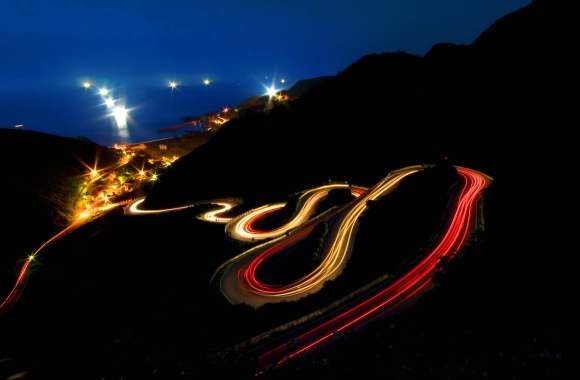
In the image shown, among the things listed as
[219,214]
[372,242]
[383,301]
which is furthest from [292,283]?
[219,214]

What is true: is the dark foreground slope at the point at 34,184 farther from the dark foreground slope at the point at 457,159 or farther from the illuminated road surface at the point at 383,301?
the illuminated road surface at the point at 383,301

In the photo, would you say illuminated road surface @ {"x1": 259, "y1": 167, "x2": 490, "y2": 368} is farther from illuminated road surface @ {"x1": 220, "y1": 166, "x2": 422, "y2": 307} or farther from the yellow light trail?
the yellow light trail

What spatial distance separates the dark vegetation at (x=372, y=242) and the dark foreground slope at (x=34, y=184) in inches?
74.8

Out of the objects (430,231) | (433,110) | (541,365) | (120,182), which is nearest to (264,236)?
(430,231)

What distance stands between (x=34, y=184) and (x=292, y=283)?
99185 millimetres

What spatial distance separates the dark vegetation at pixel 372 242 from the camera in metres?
13.6

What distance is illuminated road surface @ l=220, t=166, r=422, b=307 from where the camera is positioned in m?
31.6

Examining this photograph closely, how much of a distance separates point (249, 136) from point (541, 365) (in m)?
79.7

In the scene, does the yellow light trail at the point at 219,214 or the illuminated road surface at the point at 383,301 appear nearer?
the illuminated road surface at the point at 383,301

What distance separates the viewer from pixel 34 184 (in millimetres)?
95688

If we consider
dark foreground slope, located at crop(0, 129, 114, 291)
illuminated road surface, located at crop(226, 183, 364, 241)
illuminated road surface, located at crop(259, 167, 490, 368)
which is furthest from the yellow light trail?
illuminated road surface, located at crop(259, 167, 490, 368)

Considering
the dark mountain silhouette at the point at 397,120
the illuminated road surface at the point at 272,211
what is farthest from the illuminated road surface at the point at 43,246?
the illuminated road surface at the point at 272,211

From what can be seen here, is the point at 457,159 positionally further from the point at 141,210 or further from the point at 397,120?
the point at 141,210

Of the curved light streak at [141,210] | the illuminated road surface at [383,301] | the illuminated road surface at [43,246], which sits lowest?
the illuminated road surface at [43,246]
